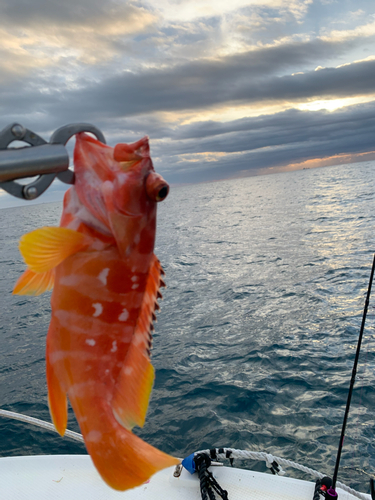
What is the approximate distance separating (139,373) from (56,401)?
1.20ft

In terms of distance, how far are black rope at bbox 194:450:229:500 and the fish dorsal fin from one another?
147 inches

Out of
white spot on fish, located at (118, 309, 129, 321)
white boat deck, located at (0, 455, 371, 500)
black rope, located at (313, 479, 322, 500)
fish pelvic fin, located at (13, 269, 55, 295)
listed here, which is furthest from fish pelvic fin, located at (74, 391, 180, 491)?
black rope, located at (313, 479, 322, 500)

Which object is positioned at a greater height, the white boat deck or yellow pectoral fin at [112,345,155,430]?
yellow pectoral fin at [112,345,155,430]

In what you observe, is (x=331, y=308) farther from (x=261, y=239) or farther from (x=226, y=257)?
(x=261, y=239)

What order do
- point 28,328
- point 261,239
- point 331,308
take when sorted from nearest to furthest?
point 331,308 → point 28,328 → point 261,239

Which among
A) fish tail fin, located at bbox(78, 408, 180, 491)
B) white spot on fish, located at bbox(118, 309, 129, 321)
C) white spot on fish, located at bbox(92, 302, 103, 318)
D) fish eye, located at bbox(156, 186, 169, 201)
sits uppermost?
fish eye, located at bbox(156, 186, 169, 201)

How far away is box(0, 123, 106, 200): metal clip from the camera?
1220 millimetres

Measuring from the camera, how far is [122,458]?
139cm

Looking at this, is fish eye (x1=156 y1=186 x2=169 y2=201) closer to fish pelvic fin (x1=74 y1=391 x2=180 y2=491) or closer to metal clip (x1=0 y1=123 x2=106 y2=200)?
metal clip (x1=0 y1=123 x2=106 y2=200)

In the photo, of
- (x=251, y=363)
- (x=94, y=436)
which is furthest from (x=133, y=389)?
(x=251, y=363)

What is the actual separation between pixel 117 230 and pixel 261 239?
95.0 feet

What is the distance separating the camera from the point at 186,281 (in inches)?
773

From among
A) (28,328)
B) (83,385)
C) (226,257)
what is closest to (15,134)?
(83,385)

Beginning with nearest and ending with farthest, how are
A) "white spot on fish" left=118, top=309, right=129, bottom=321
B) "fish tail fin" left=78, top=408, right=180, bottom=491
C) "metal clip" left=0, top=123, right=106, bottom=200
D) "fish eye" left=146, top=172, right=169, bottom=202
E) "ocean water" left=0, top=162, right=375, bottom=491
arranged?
"metal clip" left=0, top=123, right=106, bottom=200 → "fish tail fin" left=78, top=408, right=180, bottom=491 → "fish eye" left=146, top=172, right=169, bottom=202 → "white spot on fish" left=118, top=309, right=129, bottom=321 → "ocean water" left=0, top=162, right=375, bottom=491
